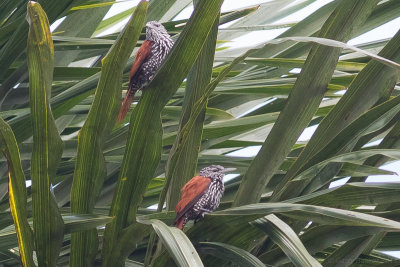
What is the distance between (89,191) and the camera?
1.33 m

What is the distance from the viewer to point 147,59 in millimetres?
2217

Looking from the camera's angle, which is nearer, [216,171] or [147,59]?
[216,171]

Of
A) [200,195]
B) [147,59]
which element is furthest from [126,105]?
[200,195]

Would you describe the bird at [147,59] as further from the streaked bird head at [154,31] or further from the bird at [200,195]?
the bird at [200,195]

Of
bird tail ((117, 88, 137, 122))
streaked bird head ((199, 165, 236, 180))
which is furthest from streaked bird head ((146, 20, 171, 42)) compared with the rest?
streaked bird head ((199, 165, 236, 180))

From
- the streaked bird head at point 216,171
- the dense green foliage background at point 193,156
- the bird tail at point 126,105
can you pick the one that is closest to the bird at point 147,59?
the bird tail at point 126,105

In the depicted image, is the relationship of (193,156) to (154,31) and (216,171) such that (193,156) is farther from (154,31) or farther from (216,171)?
(154,31)

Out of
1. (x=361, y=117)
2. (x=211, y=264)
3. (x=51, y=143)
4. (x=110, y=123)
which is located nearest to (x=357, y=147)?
(x=361, y=117)

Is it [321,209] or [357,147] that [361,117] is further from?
[321,209]

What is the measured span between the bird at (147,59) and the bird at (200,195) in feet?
0.99

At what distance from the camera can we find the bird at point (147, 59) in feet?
6.68

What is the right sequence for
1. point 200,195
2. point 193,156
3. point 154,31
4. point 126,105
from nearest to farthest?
point 193,156, point 200,195, point 126,105, point 154,31

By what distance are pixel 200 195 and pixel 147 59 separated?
0.56 meters

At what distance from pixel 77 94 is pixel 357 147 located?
0.64 m
